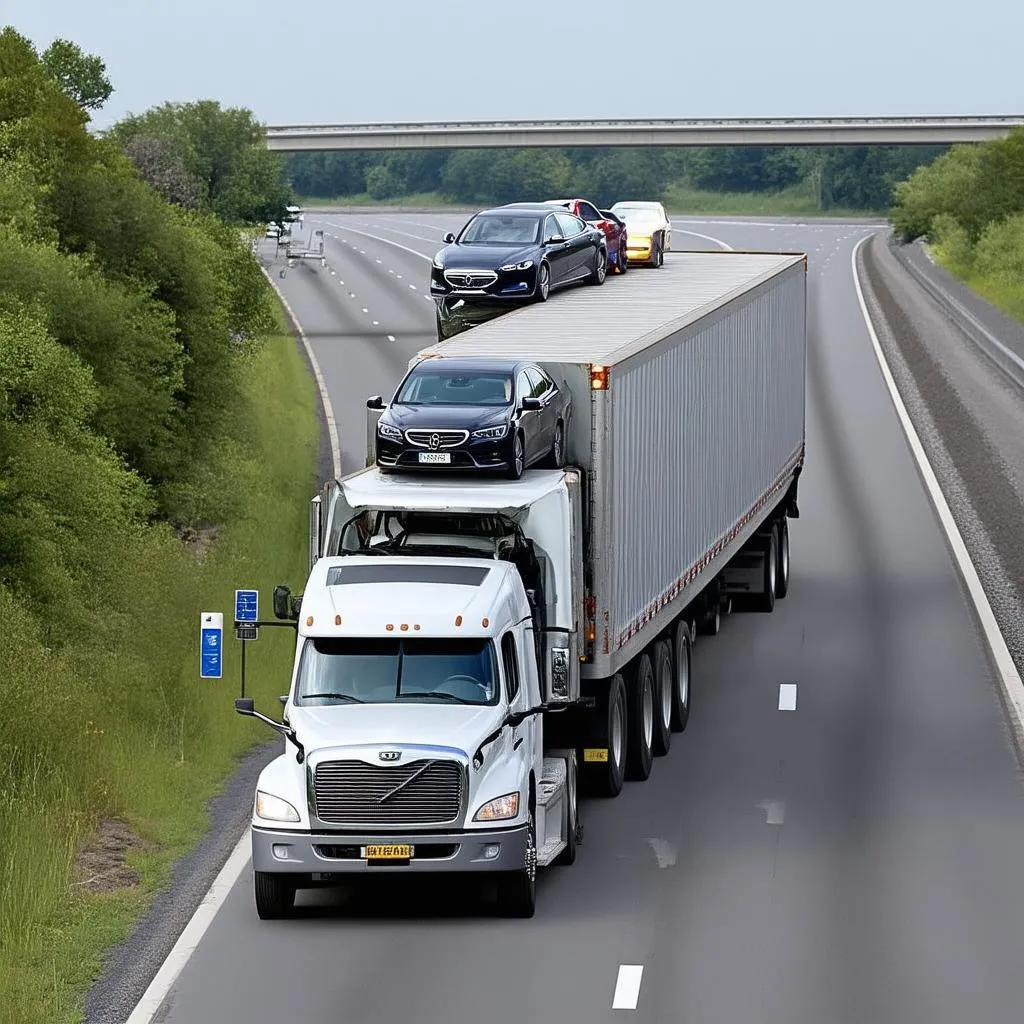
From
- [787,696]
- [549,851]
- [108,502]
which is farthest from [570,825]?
[108,502]

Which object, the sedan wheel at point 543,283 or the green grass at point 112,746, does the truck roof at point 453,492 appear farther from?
the sedan wheel at point 543,283

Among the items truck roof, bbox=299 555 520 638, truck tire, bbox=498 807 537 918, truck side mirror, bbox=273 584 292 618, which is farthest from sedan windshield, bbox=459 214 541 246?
truck tire, bbox=498 807 537 918

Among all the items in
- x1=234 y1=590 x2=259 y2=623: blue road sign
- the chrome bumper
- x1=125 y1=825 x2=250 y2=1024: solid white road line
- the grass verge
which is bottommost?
the grass verge

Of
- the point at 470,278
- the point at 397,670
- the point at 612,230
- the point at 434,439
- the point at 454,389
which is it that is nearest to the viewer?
the point at 397,670

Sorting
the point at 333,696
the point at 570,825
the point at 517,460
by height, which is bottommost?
the point at 570,825

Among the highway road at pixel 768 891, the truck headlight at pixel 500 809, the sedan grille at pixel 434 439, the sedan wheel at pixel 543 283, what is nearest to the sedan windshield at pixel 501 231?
the sedan wheel at pixel 543 283

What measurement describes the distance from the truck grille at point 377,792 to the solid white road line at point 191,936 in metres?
1.50

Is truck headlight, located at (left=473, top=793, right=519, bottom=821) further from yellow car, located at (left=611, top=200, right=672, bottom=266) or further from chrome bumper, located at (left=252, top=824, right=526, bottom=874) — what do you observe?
yellow car, located at (left=611, top=200, right=672, bottom=266)

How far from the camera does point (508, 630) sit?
60.1 feet

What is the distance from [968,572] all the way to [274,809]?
20872 mm

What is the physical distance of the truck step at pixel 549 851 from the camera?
18.5 m

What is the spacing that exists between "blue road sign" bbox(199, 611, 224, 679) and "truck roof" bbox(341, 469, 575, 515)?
11.4 ft

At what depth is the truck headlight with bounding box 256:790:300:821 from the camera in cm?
1739

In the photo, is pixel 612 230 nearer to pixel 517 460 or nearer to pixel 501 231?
pixel 501 231
